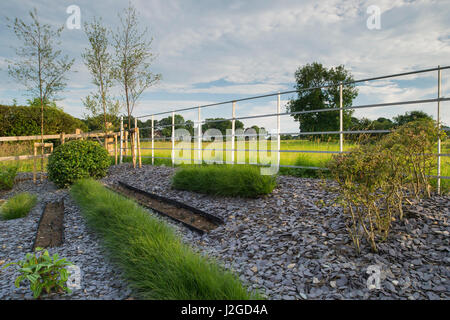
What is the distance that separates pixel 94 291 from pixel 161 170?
20.1 ft

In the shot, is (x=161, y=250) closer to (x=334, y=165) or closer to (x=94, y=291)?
(x=94, y=291)

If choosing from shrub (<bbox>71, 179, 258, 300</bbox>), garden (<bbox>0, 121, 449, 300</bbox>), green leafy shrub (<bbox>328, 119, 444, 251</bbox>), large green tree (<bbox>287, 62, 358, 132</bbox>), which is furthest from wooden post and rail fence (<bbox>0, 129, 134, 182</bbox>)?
large green tree (<bbox>287, 62, 358, 132</bbox>)

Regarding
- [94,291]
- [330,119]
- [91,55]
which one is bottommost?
[94,291]

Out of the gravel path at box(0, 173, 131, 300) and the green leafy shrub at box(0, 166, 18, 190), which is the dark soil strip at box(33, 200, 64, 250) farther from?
the green leafy shrub at box(0, 166, 18, 190)

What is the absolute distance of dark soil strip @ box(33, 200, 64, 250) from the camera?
416 centimetres

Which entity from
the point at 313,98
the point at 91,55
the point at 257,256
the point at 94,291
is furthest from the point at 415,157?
the point at 313,98

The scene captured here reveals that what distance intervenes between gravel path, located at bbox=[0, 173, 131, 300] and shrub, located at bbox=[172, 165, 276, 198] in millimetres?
2172

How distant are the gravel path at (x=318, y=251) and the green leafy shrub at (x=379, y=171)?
0.19m

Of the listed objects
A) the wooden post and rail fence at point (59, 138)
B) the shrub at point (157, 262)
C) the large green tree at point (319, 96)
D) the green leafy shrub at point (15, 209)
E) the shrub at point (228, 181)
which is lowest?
the green leafy shrub at point (15, 209)

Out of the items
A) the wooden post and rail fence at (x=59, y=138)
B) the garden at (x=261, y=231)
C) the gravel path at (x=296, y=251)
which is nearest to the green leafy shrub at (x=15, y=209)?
the garden at (x=261, y=231)

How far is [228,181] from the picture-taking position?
16.9 ft

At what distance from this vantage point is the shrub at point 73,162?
7969 mm

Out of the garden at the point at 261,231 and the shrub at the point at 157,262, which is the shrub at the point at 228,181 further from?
the shrub at the point at 157,262
